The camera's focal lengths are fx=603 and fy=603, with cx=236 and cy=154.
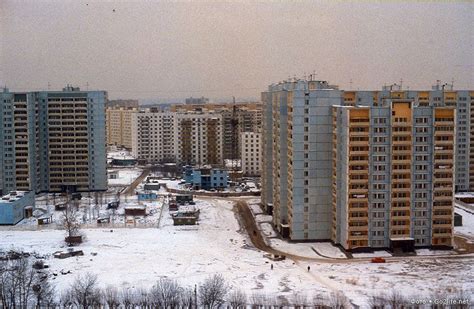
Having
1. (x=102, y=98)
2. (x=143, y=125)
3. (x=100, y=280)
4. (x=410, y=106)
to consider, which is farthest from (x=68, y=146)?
(x=410, y=106)

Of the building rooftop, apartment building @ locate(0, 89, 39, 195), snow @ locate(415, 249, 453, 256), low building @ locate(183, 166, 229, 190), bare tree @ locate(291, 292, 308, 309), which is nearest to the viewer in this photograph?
bare tree @ locate(291, 292, 308, 309)

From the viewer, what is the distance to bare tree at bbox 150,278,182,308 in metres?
16.0

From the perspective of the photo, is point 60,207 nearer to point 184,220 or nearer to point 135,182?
point 184,220

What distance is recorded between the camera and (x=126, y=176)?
4750 cm

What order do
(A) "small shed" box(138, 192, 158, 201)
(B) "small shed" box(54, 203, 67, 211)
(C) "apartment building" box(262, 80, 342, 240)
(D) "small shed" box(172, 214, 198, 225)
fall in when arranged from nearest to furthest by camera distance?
1. (C) "apartment building" box(262, 80, 342, 240)
2. (D) "small shed" box(172, 214, 198, 225)
3. (B) "small shed" box(54, 203, 67, 211)
4. (A) "small shed" box(138, 192, 158, 201)

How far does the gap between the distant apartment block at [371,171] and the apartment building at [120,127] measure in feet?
149

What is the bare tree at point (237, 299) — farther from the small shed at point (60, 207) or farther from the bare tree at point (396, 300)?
the small shed at point (60, 207)

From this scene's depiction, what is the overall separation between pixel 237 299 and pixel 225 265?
184 inches

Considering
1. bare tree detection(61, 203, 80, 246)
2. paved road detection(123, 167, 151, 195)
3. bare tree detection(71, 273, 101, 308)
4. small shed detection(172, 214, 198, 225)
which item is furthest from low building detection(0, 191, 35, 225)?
bare tree detection(71, 273, 101, 308)

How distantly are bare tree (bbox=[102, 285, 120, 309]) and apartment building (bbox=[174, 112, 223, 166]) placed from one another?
32.6 metres

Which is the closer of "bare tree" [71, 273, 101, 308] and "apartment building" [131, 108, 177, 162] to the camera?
"bare tree" [71, 273, 101, 308]

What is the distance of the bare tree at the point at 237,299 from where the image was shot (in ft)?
53.2

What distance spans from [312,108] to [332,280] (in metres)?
7.88

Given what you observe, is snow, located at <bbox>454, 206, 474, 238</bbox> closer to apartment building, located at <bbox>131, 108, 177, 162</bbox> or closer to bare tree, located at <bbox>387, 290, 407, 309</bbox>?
bare tree, located at <bbox>387, 290, 407, 309</bbox>
